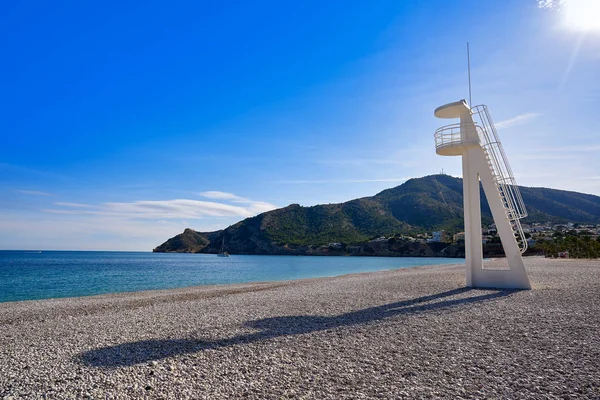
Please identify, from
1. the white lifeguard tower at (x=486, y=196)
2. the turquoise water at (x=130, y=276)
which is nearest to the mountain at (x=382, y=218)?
the turquoise water at (x=130, y=276)

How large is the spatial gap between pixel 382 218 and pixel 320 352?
109m

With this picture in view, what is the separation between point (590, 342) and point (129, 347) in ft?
27.2

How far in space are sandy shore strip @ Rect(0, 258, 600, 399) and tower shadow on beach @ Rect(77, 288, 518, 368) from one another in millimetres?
37

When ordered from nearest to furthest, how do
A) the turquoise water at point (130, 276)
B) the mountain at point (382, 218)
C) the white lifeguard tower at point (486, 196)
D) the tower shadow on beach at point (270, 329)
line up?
the tower shadow on beach at point (270, 329)
the white lifeguard tower at point (486, 196)
the turquoise water at point (130, 276)
the mountain at point (382, 218)

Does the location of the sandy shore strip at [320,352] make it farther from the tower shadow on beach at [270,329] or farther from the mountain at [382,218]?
the mountain at [382,218]

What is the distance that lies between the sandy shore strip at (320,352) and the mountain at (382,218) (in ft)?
273

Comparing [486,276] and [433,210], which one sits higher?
[433,210]

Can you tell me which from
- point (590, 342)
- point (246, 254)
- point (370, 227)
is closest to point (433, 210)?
point (370, 227)

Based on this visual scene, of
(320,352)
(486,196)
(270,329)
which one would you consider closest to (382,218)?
(486,196)

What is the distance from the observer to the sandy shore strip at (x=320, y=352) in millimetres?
5008

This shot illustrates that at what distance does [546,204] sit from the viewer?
100500 millimetres

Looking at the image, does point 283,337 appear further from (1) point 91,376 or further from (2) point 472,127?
(2) point 472,127

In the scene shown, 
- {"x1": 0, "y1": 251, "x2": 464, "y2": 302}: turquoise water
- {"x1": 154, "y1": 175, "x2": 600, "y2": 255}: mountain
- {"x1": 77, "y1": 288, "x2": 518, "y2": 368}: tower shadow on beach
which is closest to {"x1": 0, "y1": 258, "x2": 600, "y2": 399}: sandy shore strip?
{"x1": 77, "y1": 288, "x2": 518, "y2": 368}: tower shadow on beach

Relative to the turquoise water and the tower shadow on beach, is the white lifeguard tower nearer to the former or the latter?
the tower shadow on beach
